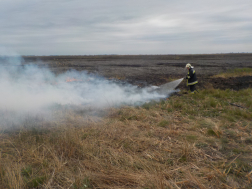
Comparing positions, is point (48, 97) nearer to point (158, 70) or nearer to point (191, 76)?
point (191, 76)

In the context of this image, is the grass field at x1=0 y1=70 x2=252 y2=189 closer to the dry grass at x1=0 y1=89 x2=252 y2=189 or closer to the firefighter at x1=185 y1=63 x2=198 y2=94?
the dry grass at x1=0 y1=89 x2=252 y2=189

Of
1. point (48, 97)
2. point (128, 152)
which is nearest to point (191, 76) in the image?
point (128, 152)

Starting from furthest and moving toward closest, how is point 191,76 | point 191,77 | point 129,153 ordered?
point 191,77 → point 191,76 → point 129,153

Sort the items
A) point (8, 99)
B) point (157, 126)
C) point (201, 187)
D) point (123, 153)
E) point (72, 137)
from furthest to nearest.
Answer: point (8, 99) → point (157, 126) → point (72, 137) → point (123, 153) → point (201, 187)

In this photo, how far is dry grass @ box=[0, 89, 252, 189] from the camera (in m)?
3.25

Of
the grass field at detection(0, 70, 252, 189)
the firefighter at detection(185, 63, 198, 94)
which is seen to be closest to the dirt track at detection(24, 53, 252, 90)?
the firefighter at detection(185, 63, 198, 94)

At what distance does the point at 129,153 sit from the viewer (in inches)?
173

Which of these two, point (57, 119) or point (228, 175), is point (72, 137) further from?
point (228, 175)

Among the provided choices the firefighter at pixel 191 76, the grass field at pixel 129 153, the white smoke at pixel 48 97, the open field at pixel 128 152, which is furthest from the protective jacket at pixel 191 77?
the grass field at pixel 129 153

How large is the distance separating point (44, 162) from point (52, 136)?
1287 mm

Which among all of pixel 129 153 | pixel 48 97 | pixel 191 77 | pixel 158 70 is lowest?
pixel 129 153

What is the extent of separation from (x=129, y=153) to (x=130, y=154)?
12 cm

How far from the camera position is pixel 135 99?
397 inches

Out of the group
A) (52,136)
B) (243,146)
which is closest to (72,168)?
(52,136)
